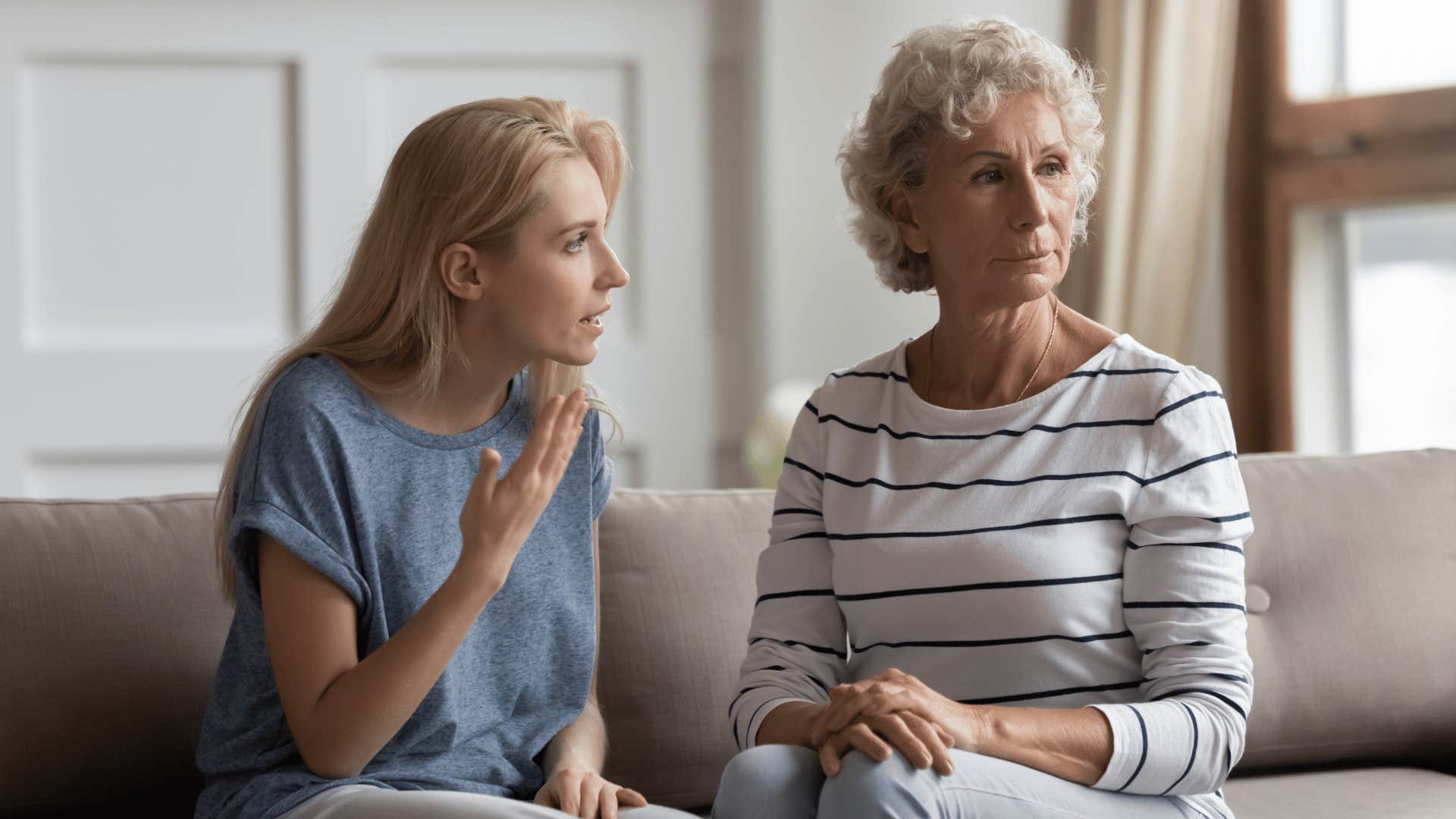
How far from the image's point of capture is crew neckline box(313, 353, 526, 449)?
1450 mm

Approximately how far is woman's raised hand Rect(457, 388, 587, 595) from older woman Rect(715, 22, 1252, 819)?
30 cm

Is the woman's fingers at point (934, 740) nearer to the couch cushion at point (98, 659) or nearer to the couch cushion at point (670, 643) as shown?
the couch cushion at point (670, 643)

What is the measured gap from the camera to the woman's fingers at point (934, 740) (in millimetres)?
1265

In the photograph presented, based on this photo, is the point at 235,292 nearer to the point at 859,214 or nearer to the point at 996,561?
the point at 859,214

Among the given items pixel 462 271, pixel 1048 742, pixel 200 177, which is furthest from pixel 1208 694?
pixel 200 177

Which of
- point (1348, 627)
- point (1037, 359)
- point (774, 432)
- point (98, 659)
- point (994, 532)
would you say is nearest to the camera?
point (994, 532)

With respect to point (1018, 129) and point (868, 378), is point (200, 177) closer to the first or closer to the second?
point (868, 378)

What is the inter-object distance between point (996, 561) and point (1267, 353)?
2106mm

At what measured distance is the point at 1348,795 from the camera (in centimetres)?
182

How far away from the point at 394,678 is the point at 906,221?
758mm

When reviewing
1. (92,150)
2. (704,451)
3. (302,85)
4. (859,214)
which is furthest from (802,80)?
(859,214)

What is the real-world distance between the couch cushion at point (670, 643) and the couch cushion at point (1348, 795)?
0.64 m

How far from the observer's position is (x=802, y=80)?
3572 mm

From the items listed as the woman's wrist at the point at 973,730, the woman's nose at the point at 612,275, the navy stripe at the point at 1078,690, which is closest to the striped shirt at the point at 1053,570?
the navy stripe at the point at 1078,690
